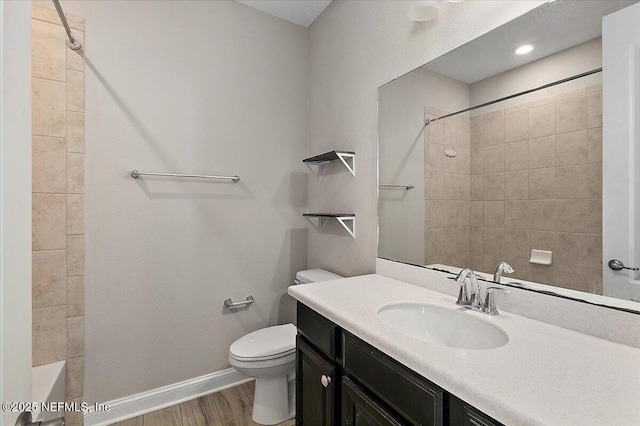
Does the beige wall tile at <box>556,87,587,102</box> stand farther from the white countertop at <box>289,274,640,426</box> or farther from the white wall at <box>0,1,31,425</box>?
the white wall at <box>0,1,31,425</box>

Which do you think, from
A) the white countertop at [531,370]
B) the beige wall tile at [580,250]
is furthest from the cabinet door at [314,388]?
the beige wall tile at [580,250]

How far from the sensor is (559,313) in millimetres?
1030

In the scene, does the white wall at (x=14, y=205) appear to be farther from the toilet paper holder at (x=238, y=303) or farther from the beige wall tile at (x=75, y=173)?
the toilet paper holder at (x=238, y=303)

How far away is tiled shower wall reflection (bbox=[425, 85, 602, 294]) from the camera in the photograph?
99cm

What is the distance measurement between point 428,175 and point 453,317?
2.24 feet

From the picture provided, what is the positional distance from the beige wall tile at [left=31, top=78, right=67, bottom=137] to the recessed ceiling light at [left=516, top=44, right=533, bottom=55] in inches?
86.7

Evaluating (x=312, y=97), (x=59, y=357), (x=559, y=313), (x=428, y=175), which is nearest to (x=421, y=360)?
(x=559, y=313)

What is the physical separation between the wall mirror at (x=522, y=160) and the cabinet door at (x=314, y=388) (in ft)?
2.20

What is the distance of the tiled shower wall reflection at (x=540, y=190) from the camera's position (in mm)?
987

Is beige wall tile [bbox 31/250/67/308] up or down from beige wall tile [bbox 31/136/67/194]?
down

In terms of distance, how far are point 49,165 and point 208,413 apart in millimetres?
1692

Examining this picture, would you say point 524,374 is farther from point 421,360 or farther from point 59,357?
point 59,357

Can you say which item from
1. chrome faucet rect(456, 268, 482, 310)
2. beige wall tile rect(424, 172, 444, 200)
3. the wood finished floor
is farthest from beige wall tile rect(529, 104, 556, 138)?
the wood finished floor

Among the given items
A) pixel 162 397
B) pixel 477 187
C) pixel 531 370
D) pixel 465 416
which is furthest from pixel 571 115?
pixel 162 397
